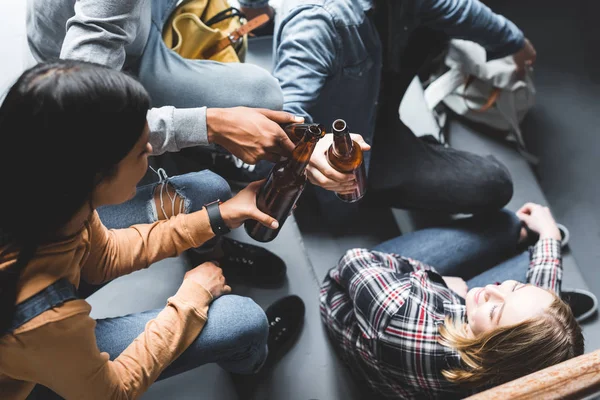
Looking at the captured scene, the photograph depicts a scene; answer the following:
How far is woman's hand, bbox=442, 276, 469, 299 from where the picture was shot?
1.50 metres

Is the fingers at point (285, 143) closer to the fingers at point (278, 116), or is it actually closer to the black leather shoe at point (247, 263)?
Result: the fingers at point (278, 116)

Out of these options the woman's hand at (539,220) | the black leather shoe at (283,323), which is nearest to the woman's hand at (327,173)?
the black leather shoe at (283,323)

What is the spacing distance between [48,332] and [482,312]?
2.82 ft

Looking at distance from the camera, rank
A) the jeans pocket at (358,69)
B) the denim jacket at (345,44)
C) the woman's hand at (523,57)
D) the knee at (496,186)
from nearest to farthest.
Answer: the denim jacket at (345,44) < the jeans pocket at (358,69) < the knee at (496,186) < the woman's hand at (523,57)

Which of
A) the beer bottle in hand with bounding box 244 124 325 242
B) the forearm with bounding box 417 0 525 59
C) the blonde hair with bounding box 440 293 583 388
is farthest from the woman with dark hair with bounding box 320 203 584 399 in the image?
the forearm with bounding box 417 0 525 59

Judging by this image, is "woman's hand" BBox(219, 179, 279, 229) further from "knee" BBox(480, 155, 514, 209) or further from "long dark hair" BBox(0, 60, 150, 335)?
"knee" BBox(480, 155, 514, 209)

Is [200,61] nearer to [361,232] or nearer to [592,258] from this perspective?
[361,232]

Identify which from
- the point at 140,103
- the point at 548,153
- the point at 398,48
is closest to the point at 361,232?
the point at 398,48

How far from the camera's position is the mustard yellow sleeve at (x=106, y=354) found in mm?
840

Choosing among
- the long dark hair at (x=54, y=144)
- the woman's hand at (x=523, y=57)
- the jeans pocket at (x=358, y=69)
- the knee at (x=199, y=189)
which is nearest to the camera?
the long dark hair at (x=54, y=144)

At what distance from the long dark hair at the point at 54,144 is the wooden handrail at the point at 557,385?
625mm

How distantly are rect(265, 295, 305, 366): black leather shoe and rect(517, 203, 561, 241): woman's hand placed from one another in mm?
749

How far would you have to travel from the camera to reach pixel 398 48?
5.10ft

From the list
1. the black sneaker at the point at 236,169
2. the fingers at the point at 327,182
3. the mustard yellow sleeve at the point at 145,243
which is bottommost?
the black sneaker at the point at 236,169
